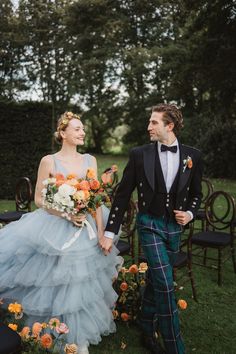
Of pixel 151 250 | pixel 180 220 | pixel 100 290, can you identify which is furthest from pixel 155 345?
pixel 180 220

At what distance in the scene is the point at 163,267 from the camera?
3.25m

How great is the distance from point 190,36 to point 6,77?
58.6ft

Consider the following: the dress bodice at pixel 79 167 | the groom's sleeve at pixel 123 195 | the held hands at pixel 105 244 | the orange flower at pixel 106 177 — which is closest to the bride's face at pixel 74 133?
the dress bodice at pixel 79 167

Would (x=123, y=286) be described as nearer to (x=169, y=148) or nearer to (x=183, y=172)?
(x=183, y=172)

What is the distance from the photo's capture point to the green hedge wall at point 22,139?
11219 millimetres

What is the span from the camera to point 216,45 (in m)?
13.7

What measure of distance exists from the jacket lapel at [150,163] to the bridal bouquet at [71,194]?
46 centimetres

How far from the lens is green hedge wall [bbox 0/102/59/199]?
11.2 meters

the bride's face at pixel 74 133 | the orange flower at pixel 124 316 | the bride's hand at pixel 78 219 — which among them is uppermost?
the bride's face at pixel 74 133

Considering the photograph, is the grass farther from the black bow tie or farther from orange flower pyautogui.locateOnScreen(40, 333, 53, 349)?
the black bow tie

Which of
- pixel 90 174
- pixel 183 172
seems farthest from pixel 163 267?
pixel 90 174

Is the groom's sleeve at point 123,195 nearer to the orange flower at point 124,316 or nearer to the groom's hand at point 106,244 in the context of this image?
the groom's hand at point 106,244

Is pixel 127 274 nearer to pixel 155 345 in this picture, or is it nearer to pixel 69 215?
pixel 155 345

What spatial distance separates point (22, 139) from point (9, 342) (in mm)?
9391
